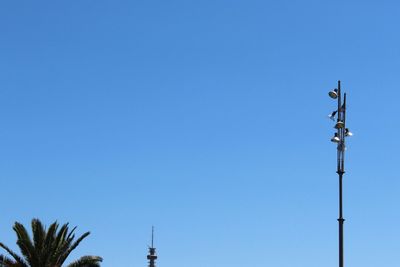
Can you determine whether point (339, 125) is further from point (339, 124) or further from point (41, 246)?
point (41, 246)

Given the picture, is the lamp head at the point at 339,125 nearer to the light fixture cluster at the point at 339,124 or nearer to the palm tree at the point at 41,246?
the light fixture cluster at the point at 339,124

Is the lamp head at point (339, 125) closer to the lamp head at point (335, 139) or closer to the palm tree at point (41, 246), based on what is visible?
the lamp head at point (335, 139)

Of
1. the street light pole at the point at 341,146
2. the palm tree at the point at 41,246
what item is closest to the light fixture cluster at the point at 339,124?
the street light pole at the point at 341,146

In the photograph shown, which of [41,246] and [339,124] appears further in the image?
[41,246]

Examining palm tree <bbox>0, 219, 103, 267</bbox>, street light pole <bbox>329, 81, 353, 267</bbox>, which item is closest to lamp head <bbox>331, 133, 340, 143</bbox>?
street light pole <bbox>329, 81, 353, 267</bbox>

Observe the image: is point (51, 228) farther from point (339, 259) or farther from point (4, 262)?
point (339, 259)

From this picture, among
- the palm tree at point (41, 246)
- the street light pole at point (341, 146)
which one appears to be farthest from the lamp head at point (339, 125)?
the palm tree at point (41, 246)

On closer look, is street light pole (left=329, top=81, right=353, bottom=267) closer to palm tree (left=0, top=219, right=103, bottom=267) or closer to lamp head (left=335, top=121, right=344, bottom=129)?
lamp head (left=335, top=121, right=344, bottom=129)

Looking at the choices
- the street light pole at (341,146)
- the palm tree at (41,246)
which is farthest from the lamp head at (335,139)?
the palm tree at (41,246)

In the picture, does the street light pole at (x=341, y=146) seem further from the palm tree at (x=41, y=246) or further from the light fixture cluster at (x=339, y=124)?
the palm tree at (x=41, y=246)

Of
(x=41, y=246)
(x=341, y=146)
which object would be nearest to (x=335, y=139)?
(x=341, y=146)

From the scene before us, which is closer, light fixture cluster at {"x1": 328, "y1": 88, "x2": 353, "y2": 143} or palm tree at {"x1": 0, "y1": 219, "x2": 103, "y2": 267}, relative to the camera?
light fixture cluster at {"x1": 328, "y1": 88, "x2": 353, "y2": 143}

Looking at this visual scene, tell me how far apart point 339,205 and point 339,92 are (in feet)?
11.6

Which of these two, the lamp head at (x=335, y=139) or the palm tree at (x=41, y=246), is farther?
the palm tree at (x=41, y=246)
